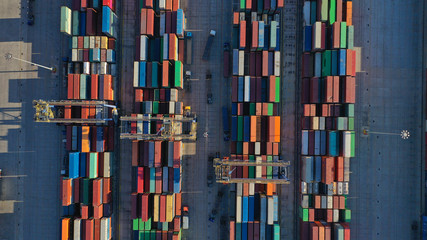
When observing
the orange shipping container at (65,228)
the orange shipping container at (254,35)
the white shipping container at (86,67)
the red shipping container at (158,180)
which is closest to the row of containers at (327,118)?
the orange shipping container at (254,35)

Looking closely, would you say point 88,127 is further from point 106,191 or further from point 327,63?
point 327,63

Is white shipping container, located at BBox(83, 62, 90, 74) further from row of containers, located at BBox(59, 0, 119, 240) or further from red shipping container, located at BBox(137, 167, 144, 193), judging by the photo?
red shipping container, located at BBox(137, 167, 144, 193)

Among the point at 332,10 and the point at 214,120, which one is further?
the point at 214,120

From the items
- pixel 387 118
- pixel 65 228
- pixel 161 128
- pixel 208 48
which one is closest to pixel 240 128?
pixel 161 128

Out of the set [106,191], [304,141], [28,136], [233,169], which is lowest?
[106,191]

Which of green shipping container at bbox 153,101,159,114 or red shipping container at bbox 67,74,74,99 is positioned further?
green shipping container at bbox 153,101,159,114

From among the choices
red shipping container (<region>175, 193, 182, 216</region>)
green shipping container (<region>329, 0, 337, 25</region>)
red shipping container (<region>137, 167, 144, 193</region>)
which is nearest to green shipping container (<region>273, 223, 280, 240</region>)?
red shipping container (<region>175, 193, 182, 216</region>)
